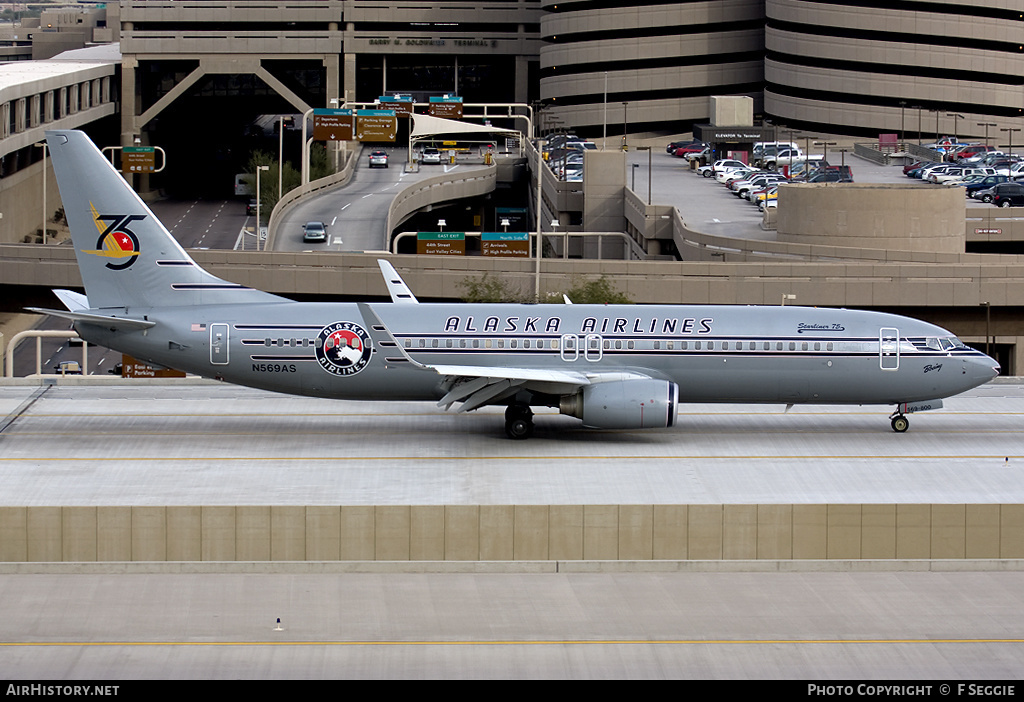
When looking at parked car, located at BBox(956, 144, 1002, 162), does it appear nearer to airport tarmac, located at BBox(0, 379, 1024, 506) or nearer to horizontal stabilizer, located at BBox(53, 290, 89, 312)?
airport tarmac, located at BBox(0, 379, 1024, 506)

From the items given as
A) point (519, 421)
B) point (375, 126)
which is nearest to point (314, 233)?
point (375, 126)

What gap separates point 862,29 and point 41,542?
5459 inches

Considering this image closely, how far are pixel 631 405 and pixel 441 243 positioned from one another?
49728mm

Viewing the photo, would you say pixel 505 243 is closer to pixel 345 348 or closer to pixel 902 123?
pixel 345 348

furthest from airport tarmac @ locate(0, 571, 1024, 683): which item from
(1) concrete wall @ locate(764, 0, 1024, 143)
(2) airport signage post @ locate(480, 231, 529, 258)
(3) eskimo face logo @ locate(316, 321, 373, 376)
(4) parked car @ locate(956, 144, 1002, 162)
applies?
(1) concrete wall @ locate(764, 0, 1024, 143)

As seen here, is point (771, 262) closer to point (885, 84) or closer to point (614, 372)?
point (614, 372)

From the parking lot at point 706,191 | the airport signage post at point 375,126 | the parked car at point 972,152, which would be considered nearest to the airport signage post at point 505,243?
the parking lot at point 706,191

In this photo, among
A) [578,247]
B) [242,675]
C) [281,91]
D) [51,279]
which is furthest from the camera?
[281,91]

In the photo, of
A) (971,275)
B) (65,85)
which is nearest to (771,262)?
(971,275)

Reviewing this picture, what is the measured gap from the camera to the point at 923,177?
122 m

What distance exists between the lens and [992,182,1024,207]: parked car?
106 metres

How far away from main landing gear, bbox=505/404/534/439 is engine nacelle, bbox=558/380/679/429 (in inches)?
94.0

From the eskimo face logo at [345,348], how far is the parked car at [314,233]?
61809mm

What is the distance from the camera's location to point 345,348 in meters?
45.2
